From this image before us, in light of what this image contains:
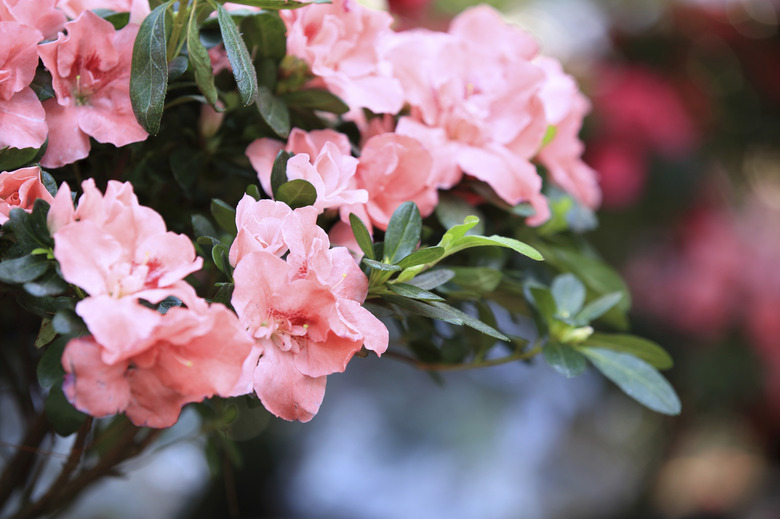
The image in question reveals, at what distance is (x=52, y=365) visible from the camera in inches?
12.5

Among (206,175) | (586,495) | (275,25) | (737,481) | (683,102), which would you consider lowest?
(737,481)

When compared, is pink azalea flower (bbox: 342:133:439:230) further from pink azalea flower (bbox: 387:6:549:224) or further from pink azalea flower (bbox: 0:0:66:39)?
pink azalea flower (bbox: 0:0:66:39)

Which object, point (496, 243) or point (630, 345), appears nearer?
point (496, 243)

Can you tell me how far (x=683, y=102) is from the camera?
1.33m

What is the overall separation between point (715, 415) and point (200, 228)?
134cm

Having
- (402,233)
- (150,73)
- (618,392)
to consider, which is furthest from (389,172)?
(618,392)

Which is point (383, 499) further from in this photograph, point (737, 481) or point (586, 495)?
point (737, 481)

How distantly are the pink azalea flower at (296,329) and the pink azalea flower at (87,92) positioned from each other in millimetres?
125

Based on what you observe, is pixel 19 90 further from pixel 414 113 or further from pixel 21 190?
→ pixel 414 113

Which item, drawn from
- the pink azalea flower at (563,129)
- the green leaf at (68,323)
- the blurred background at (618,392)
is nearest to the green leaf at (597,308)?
the pink azalea flower at (563,129)

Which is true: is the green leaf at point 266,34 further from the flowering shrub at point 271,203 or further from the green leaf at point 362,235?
the green leaf at point 362,235

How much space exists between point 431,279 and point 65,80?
240 mm

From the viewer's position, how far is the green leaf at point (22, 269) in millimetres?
310

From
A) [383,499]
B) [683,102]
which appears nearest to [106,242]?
[383,499]
